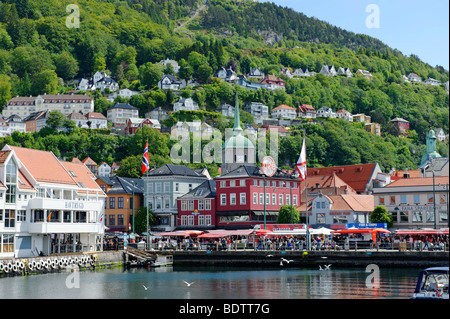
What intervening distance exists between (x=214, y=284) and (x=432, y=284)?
22.2 metres

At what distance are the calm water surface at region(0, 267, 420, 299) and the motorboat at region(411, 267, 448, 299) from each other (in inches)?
374

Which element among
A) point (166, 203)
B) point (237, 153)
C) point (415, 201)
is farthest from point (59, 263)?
point (237, 153)

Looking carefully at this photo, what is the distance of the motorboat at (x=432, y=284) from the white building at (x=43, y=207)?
4081cm

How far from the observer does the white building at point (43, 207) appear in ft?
200

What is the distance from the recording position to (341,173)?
13600 cm

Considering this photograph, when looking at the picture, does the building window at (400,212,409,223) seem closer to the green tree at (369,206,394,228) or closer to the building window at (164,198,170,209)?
the green tree at (369,206,394,228)

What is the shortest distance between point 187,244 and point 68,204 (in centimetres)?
1576

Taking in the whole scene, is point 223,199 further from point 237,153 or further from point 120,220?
point 237,153

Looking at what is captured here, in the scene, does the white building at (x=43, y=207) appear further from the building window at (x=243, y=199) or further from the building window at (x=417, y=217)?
the building window at (x=417, y=217)

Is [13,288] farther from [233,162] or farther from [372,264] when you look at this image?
[233,162]

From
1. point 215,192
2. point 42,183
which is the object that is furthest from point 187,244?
point 215,192

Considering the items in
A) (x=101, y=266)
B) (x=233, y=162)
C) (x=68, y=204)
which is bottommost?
(x=101, y=266)

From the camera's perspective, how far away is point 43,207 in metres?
63.1
